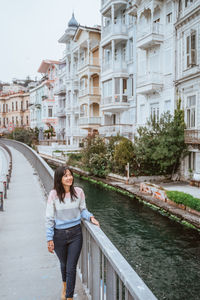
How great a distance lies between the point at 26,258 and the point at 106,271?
289cm

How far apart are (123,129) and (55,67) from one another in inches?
1238

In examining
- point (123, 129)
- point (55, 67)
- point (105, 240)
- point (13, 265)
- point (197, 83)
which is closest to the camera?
point (105, 240)

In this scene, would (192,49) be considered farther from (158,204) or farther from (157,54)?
(158,204)

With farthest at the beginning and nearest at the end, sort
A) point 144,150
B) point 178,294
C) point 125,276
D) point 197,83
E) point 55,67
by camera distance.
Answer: point 55,67 → point 144,150 → point 197,83 → point 178,294 → point 125,276

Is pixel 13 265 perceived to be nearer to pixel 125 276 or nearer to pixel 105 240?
pixel 105 240

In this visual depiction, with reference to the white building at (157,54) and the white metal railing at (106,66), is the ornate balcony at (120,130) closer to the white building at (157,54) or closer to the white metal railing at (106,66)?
the white building at (157,54)

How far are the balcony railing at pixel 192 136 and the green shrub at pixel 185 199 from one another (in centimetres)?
438

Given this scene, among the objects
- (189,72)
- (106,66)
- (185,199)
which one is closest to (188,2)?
(189,72)

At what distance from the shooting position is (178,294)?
26.3 ft

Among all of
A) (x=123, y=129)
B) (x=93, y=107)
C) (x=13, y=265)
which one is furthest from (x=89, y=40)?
(x=13, y=265)

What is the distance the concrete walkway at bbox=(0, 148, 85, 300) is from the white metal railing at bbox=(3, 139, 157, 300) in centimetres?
39

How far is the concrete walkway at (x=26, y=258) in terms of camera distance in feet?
14.5

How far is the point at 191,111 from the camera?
64.8ft

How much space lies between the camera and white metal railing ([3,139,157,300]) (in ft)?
8.04
